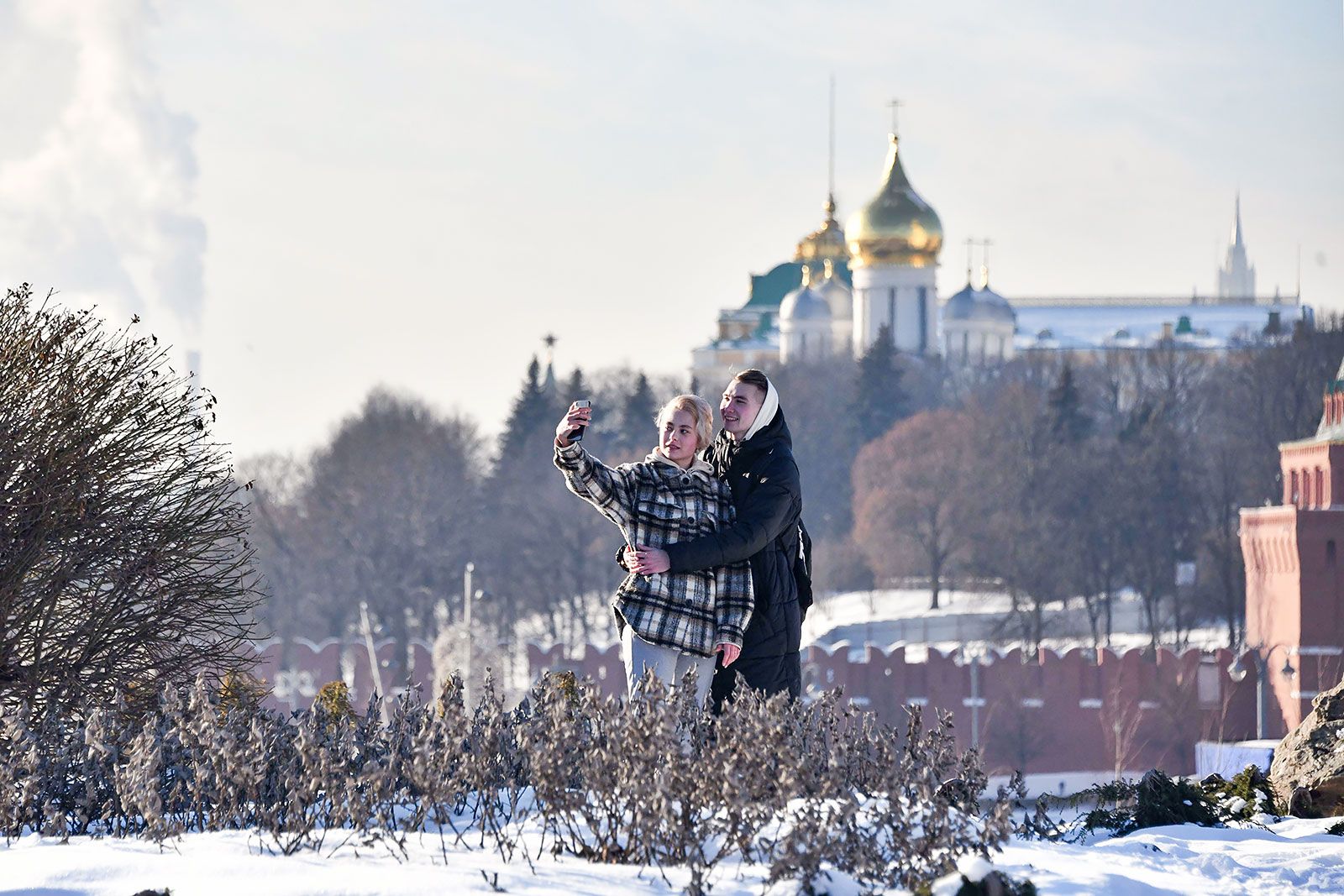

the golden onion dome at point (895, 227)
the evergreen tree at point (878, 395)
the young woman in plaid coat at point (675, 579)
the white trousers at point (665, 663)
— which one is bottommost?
the white trousers at point (665, 663)

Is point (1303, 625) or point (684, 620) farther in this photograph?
point (1303, 625)

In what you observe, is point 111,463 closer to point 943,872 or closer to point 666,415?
point 666,415

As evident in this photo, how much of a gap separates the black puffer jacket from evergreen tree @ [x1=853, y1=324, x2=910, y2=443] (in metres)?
62.9

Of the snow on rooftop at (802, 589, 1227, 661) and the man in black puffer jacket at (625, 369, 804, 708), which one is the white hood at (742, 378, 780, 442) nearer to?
the man in black puffer jacket at (625, 369, 804, 708)

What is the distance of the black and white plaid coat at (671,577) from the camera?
7.66m

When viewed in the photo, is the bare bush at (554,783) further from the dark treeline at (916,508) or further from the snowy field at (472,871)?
the dark treeline at (916,508)

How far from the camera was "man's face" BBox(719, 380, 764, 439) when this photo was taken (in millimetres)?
7883

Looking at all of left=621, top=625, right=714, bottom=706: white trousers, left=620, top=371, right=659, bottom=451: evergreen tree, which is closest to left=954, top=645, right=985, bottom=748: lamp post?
left=620, top=371, right=659, bottom=451: evergreen tree

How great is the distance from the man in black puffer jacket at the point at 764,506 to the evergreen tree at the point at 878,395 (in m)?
62.9

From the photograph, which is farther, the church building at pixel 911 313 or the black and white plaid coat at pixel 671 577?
the church building at pixel 911 313

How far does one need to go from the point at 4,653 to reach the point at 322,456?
5580 cm

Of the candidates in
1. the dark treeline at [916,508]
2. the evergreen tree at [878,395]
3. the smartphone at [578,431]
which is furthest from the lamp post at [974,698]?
the smartphone at [578,431]

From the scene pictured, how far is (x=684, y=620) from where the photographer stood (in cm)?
771

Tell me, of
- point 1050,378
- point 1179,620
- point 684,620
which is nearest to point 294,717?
point 684,620
